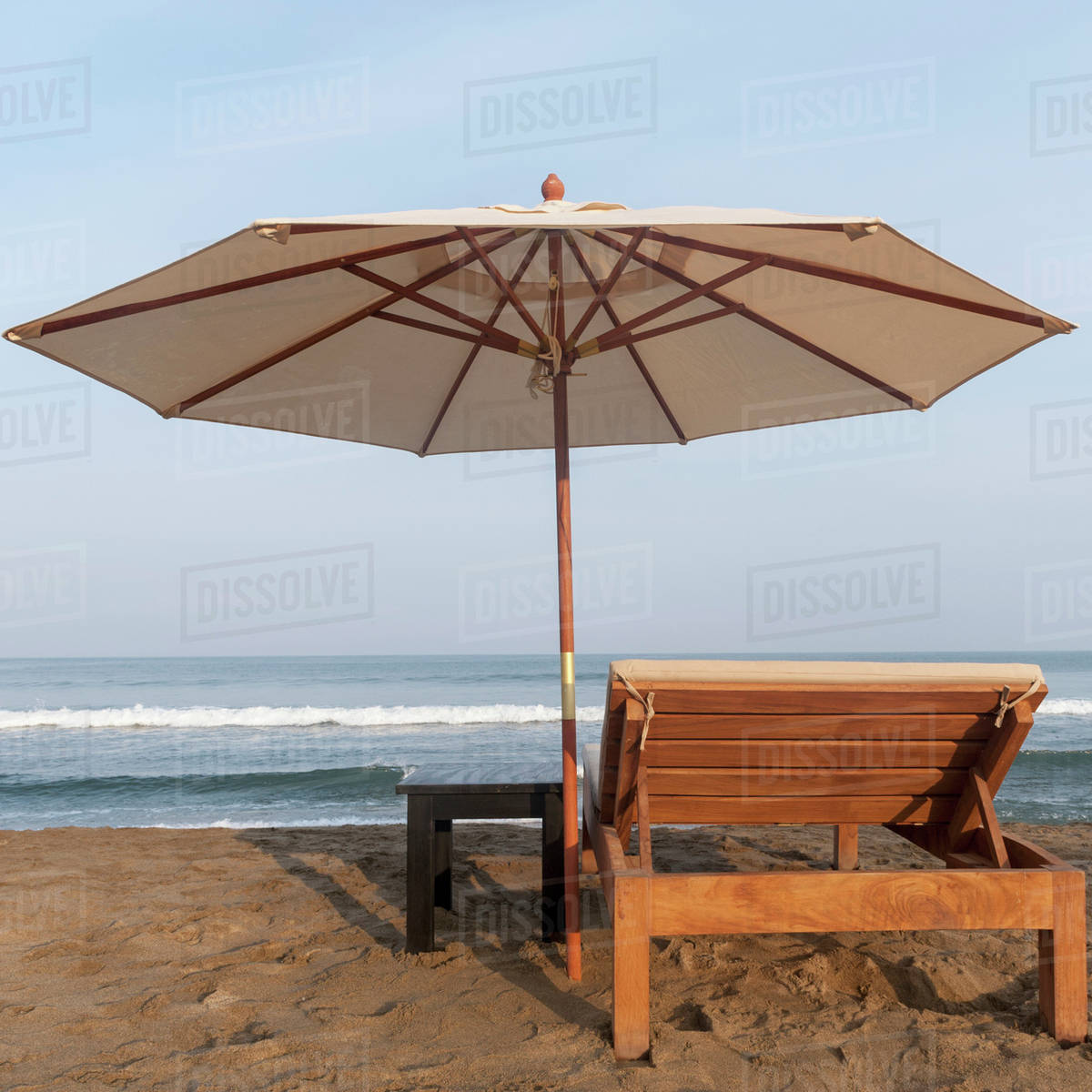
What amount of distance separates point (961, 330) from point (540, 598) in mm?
7383

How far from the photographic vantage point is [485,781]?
3008 mm

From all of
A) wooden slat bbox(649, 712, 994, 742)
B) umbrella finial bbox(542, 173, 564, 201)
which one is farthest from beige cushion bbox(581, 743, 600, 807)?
umbrella finial bbox(542, 173, 564, 201)

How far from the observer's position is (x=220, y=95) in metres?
6.04

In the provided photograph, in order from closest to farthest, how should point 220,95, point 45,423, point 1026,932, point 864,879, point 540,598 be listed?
point 864,879 → point 1026,932 → point 45,423 → point 220,95 → point 540,598

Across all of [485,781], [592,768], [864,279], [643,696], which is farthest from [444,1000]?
[864,279]

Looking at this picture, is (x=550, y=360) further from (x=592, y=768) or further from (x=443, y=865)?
(x=443, y=865)

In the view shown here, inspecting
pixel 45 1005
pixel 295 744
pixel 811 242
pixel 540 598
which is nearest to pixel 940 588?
pixel 540 598

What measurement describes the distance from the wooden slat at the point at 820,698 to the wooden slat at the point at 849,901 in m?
0.47

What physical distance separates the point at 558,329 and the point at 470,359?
3.73 ft

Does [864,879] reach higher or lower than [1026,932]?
higher

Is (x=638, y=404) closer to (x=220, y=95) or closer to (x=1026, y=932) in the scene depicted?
(x=1026, y=932)

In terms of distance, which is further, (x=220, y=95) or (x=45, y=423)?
(x=220, y=95)

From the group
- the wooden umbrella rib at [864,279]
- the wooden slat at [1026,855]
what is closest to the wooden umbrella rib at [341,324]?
the wooden umbrella rib at [864,279]

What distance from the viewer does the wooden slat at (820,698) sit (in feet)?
7.55
